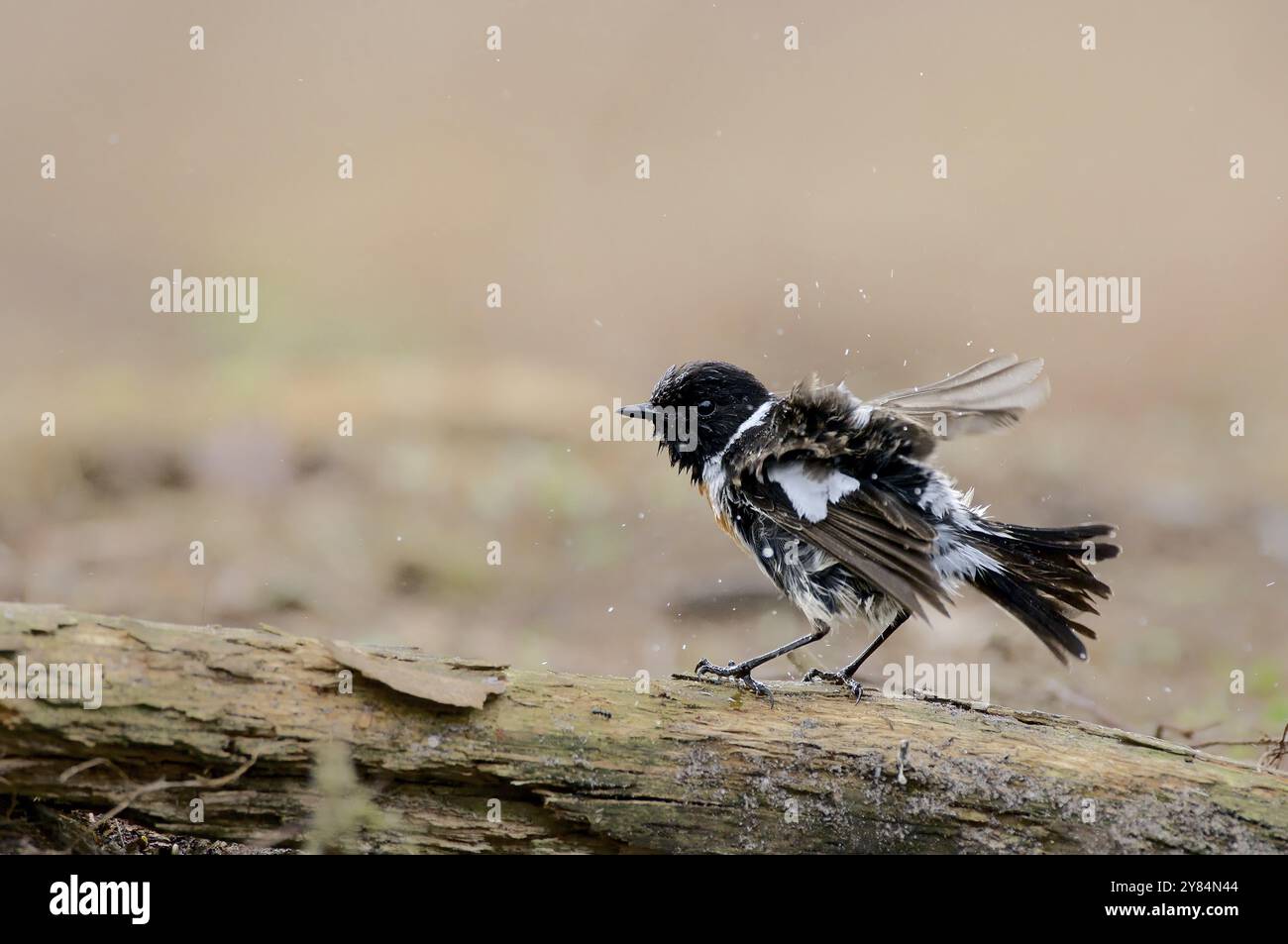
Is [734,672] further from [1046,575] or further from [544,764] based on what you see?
[1046,575]

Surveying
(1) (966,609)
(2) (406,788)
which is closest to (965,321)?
(1) (966,609)

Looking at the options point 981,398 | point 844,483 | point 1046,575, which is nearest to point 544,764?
point 844,483

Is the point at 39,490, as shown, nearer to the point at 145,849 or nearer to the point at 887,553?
the point at 145,849

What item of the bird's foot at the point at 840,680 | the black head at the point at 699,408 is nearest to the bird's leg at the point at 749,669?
the bird's foot at the point at 840,680

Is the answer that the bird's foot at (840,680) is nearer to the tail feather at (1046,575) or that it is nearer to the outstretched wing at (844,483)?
the outstretched wing at (844,483)

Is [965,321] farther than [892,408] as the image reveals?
Yes
